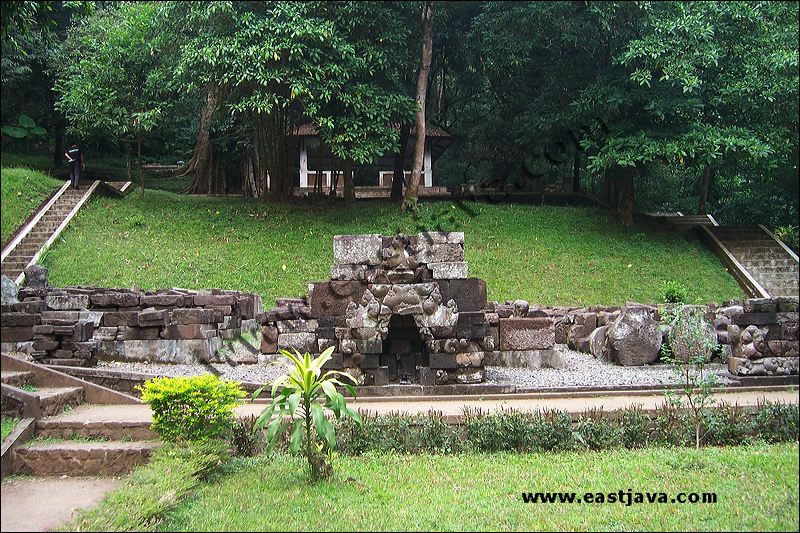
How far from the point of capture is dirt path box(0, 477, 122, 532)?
403 cm

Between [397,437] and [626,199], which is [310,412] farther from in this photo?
[626,199]

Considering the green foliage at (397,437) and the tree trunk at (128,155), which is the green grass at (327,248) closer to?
the tree trunk at (128,155)

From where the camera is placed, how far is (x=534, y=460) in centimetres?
536

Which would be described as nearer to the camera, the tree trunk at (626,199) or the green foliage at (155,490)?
the green foliage at (155,490)

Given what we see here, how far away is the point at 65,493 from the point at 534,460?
3515mm

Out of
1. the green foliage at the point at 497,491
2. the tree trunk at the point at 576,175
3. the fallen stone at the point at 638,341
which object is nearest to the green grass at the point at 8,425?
the green foliage at the point at 497,491

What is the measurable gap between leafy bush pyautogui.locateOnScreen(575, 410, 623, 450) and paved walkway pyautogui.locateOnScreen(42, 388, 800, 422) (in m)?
0.52

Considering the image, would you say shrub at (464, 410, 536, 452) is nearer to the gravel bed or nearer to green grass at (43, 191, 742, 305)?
the gravel bed

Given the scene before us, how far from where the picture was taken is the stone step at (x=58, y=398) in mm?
6188

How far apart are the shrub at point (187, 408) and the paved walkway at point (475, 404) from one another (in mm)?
842

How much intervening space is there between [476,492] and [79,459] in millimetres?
3198

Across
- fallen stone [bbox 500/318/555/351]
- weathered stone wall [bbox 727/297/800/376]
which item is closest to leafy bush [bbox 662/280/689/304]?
fallen stone [bbox 500/318/555/351]

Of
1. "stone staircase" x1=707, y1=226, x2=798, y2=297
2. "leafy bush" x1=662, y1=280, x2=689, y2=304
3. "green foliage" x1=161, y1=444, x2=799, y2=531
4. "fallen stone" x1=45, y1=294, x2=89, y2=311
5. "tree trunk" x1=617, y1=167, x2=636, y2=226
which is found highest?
"tree trunk" x1=617, y1=167, x2=636, y2=226

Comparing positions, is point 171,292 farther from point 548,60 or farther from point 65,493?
point 548,60
